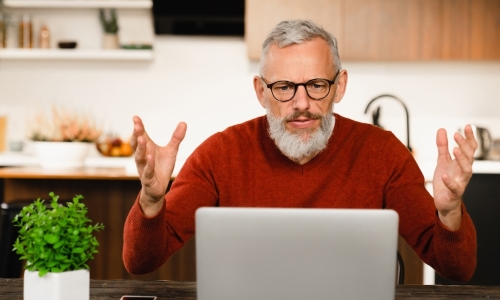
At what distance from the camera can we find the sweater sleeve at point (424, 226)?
4.43 feet

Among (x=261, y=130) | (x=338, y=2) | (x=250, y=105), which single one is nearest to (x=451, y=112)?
(x=338, y=2)

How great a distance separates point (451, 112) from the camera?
3.93 m

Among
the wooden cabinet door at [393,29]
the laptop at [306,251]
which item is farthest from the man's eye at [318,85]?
the wooden cabinet door at [393,29]

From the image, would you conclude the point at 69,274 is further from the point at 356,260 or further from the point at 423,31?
the point at 423,31

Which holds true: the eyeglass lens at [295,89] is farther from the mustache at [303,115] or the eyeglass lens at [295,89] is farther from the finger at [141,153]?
the finger at [141,153]

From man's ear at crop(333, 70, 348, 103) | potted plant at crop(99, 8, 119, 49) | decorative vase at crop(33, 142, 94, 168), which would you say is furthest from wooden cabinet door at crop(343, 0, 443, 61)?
man's ear at crop(333, 70, 348, 103)

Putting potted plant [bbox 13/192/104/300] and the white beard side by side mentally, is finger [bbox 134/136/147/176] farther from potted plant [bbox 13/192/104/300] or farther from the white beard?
the white beard

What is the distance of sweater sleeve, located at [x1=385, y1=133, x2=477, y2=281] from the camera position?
1.35 meters

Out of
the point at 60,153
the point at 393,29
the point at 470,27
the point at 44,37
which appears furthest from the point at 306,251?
the point at 44,37

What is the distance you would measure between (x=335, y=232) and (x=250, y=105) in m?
3.15

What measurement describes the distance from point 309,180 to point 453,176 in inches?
19.1

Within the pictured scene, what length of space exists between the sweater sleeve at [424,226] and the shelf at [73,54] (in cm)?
249

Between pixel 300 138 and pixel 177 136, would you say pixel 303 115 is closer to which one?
pixel 300 138

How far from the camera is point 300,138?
5.34 ft
